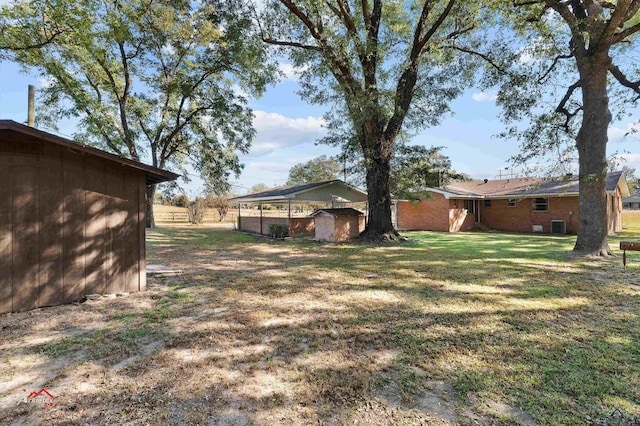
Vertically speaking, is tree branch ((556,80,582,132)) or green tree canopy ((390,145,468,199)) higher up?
tree branch ((556,80,582,132))

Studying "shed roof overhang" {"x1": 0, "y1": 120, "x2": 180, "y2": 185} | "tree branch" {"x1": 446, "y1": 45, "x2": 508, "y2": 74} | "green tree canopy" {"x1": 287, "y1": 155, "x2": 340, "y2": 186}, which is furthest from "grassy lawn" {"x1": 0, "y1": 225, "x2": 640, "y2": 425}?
Answer: "green tree canopy" {"x1": 287, "y1": 155, "x2": 340, "y2": 186}

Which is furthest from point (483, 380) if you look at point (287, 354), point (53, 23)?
point (53, 23)

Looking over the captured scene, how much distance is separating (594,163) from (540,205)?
10840mm

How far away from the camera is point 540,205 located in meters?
18.9

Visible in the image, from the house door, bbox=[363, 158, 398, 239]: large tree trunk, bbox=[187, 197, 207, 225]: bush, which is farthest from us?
bbox=[187, 197, 207, 225]: bush

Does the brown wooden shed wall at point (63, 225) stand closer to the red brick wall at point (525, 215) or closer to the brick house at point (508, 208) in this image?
the brick house at point (508, 208)

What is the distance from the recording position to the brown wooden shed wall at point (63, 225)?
4.54 metres

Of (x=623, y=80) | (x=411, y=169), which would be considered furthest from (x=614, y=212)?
(x=411, y=169)

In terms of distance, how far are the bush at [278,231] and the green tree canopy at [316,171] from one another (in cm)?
2640

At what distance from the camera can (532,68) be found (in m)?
11.8

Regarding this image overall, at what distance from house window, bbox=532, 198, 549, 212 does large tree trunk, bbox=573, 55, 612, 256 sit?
10317mm

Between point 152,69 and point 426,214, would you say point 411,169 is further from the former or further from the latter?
point 152,69

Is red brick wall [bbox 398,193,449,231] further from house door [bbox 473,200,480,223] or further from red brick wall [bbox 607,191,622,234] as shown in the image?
red brick wall [bbox 607,191,622,234]

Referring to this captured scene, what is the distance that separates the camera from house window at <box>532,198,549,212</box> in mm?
18641
